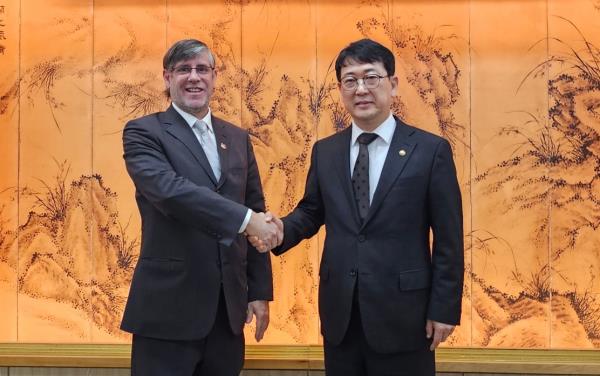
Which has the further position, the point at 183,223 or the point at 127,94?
the point at 127,94

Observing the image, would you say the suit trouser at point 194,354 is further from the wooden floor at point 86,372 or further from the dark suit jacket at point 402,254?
the wooden floor at point 86,372

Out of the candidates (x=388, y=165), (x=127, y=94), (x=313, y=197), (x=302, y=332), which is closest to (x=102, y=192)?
(x=127, y=94)

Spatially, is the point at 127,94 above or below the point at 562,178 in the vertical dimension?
above

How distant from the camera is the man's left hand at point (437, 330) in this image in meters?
2.05

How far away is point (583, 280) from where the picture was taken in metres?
3.19

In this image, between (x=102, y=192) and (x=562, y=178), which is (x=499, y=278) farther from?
(x=102, y=192)

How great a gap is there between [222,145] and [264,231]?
0.36m

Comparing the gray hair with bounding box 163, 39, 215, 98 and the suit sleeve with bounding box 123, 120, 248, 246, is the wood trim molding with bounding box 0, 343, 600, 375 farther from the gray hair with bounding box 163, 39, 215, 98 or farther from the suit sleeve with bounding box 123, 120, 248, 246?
the gray hair with bounding box 163, 39, 215, 98

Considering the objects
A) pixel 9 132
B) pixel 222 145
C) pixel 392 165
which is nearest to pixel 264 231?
pixel 222 145

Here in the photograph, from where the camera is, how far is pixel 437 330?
6.76 ft

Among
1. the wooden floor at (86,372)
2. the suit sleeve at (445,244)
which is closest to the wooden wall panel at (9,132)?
the wooden floor at (86,372)

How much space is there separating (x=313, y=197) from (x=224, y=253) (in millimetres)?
391

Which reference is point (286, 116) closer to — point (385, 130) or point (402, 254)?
point (385, 130)

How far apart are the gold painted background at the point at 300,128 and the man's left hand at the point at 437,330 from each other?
4.00 ft
